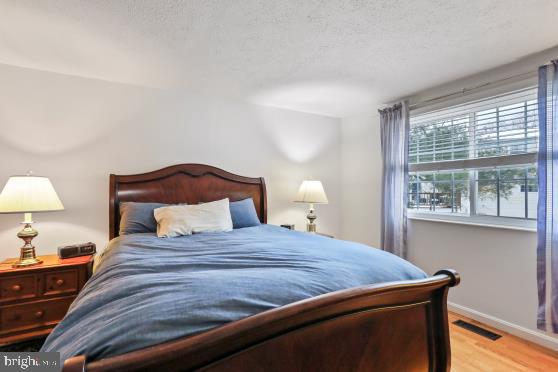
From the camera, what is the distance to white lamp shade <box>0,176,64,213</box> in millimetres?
1929

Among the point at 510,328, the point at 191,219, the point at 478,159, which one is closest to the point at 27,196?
the point at 191,219

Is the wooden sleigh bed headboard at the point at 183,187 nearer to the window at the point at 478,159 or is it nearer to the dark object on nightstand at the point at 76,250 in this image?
the dark object on nightstand at the point at 76,250

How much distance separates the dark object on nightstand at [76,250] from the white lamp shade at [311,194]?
214 cm

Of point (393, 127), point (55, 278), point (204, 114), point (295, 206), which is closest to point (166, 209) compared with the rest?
point (55, 278)

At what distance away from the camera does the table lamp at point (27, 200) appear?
6.35 ft

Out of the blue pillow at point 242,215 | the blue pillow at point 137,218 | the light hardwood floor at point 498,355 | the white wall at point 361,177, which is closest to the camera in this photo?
the light hardwood floor at point 498,355

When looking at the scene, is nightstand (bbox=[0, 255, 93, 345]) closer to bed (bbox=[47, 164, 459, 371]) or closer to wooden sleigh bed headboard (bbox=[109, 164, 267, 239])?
wooden sleigh bed headboard (bbox=[109, 164, 267, 239])

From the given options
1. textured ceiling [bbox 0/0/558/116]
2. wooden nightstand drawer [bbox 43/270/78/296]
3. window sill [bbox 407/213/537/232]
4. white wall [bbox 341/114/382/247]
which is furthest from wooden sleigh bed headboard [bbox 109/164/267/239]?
window sill [bbox 407/213/537/232]

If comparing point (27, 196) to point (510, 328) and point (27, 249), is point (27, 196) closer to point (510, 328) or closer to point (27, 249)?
point (27, 249)

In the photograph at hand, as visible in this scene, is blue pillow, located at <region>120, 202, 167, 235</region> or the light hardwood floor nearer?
the light hardwood floor

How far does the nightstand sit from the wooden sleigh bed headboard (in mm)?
528

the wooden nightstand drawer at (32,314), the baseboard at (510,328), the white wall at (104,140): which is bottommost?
the baseboard at (510,328)

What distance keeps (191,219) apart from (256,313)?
5.19 feet

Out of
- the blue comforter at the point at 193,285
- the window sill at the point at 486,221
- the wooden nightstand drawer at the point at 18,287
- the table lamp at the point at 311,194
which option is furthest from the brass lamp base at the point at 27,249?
the window sill at the point at 486,221
